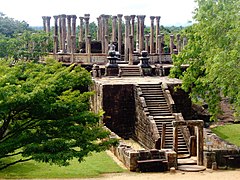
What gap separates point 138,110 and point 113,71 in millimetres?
7378

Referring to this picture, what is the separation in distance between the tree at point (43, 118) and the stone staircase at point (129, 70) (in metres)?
18.6

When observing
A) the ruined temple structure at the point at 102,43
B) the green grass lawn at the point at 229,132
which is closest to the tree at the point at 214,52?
the green grass lawn at the point at 229,132

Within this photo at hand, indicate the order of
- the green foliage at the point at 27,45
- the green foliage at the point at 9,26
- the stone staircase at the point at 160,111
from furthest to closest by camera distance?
1. the green foliage at the point at 9,26
2. the green foliage at the point at 27,45
3. the stone staircase at the point at 160,111

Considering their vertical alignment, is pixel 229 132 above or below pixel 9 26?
below

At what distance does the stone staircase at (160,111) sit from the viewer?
23.6 metres

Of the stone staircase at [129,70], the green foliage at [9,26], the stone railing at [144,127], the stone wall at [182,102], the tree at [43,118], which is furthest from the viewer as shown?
the green foliage at [9,26]

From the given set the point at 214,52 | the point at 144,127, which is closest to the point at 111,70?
the point at 144,127

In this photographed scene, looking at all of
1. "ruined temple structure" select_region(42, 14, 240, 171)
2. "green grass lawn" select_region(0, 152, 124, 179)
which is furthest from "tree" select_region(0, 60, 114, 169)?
"ruined temple structure" select_region(42, 14, 240, 171)

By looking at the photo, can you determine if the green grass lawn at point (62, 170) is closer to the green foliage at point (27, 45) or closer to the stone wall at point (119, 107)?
the stone wall at point (119, 107)

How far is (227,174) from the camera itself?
19000 mm

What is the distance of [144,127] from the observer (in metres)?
25.6

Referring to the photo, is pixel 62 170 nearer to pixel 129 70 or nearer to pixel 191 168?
pixel 191 168

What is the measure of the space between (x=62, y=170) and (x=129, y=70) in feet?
53.9

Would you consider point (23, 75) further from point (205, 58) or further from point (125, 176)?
point (205, 58)
